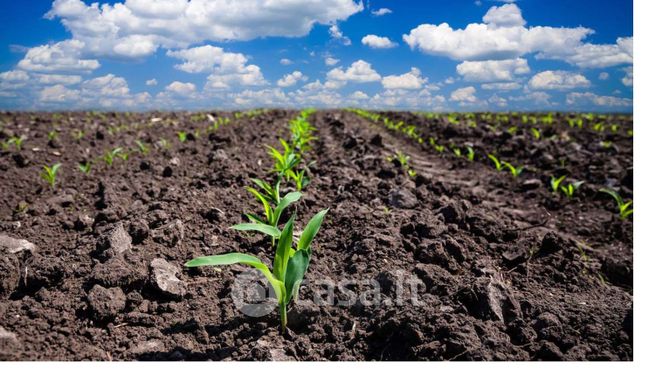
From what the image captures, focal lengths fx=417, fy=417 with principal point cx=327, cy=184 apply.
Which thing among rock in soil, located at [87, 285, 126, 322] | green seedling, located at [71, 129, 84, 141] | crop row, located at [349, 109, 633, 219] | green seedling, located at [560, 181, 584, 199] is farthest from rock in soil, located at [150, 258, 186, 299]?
green seedling, located at [71, 129, 84, 141]

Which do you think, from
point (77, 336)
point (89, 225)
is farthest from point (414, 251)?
point (89, 225)

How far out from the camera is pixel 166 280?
1.97 m

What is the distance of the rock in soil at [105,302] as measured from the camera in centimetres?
175

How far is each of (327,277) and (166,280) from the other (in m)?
0.78

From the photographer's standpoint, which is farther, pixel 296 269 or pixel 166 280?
pixel 166 280

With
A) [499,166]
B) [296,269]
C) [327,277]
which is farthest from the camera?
[499,166]

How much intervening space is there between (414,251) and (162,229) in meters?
1.48

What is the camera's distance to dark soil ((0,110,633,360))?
5.35 ft

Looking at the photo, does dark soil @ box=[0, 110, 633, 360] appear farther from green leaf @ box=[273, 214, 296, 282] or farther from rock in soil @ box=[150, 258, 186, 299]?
green leaf @ box=[273, 214, 296, 282]

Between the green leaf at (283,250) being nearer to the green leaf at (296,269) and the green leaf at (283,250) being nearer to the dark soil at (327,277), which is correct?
the green leaf at (296,269)

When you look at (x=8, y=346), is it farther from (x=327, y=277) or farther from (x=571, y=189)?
(x=571, y=189)

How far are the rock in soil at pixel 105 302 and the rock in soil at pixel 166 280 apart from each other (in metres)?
0.15

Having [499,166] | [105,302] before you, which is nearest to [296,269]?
[105,302]

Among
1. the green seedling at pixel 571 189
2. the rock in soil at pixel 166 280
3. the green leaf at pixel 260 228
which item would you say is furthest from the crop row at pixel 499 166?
the rock in soil at pixel 166 280
